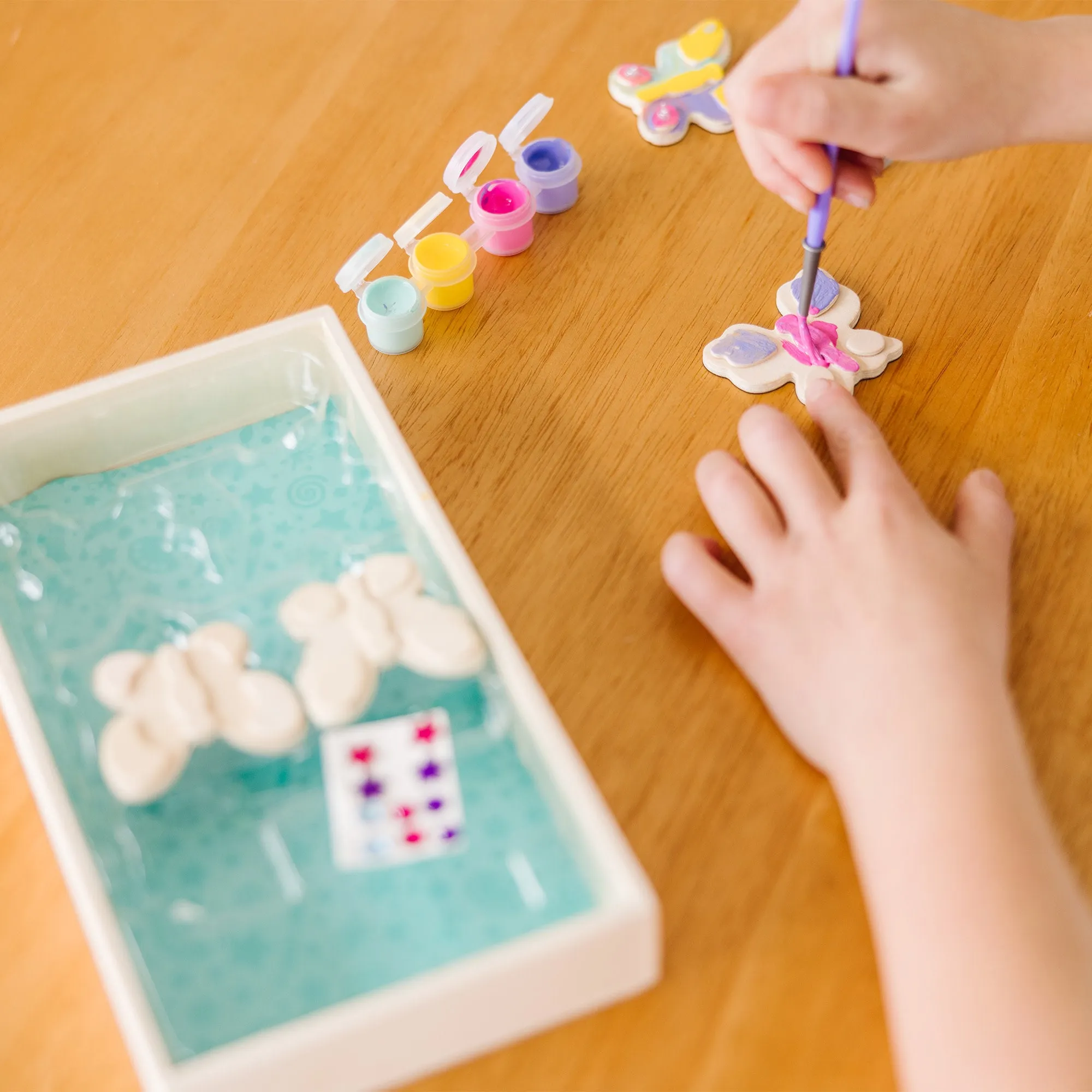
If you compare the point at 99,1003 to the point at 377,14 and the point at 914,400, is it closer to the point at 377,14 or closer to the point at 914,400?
the point at 914,400

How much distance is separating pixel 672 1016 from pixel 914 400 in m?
0.40

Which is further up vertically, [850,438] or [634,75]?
[634,75]

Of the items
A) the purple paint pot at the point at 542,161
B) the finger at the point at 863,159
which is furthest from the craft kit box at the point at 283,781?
the finger at the point at 863,159

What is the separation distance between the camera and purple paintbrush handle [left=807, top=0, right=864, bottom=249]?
1.99 ft

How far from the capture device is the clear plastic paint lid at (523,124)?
2.60 feet

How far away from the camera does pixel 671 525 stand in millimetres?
655

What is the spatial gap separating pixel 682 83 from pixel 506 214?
0.21 meters

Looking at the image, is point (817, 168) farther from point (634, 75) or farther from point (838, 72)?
point (634, 75)

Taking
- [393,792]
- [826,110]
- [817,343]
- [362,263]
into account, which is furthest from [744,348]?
[393,792]

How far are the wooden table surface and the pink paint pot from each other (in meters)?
0.01

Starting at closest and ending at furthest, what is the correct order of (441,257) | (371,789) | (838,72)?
1. (371,789)
2. (838,72)
3. (441,257)

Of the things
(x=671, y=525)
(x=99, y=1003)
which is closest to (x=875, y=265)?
(x=671, y=525)

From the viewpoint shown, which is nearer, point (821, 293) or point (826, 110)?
point (826, 110)

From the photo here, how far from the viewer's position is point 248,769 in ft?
1.81
